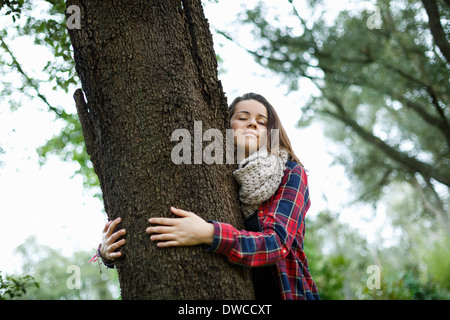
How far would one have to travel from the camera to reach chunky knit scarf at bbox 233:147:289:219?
82.0 inches

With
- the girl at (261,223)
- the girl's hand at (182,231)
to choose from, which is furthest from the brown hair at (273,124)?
the girl's hand at (182,231)

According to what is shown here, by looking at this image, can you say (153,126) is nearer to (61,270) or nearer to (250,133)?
(250,133)

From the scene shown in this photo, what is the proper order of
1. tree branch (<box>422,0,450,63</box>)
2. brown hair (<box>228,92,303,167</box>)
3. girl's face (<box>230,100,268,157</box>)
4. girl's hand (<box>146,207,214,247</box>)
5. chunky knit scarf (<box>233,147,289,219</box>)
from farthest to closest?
tree branch (<box>422,0,450,63</box>) < brown hair (<box>228,92,303,167</box>) < girl's face (<box>230,100,268,157</box>) < chunky knit scarf (<box>233,147,289,219</box>) < girl's hand (<box>146,207,214,247</box>)

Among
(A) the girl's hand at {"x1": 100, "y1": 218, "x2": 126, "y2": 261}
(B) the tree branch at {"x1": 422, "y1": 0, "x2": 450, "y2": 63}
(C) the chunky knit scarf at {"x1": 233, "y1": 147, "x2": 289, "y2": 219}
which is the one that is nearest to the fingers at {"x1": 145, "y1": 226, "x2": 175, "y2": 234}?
(A) the girl's hand at {"x1": 100, "y1": 218, "x2": 126, "y2": 261}

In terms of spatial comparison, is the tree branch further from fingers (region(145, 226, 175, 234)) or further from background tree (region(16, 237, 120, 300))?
background tree (region(16, 237, 120, 300))

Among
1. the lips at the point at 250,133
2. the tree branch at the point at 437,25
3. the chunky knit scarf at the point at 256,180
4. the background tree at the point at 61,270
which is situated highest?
the tree branch at the point at 437,25

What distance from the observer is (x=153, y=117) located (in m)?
1.88

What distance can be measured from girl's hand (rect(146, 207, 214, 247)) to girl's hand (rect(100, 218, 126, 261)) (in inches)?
7.2

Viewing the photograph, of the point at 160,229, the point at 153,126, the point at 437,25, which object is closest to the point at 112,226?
the point at 160,229

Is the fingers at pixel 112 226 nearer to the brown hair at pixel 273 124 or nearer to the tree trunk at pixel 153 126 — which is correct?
the tree trunk at pixel 153 126

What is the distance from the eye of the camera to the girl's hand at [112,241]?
1795 mm

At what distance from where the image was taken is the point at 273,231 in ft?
6.24

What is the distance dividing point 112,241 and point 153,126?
640 millimetres
